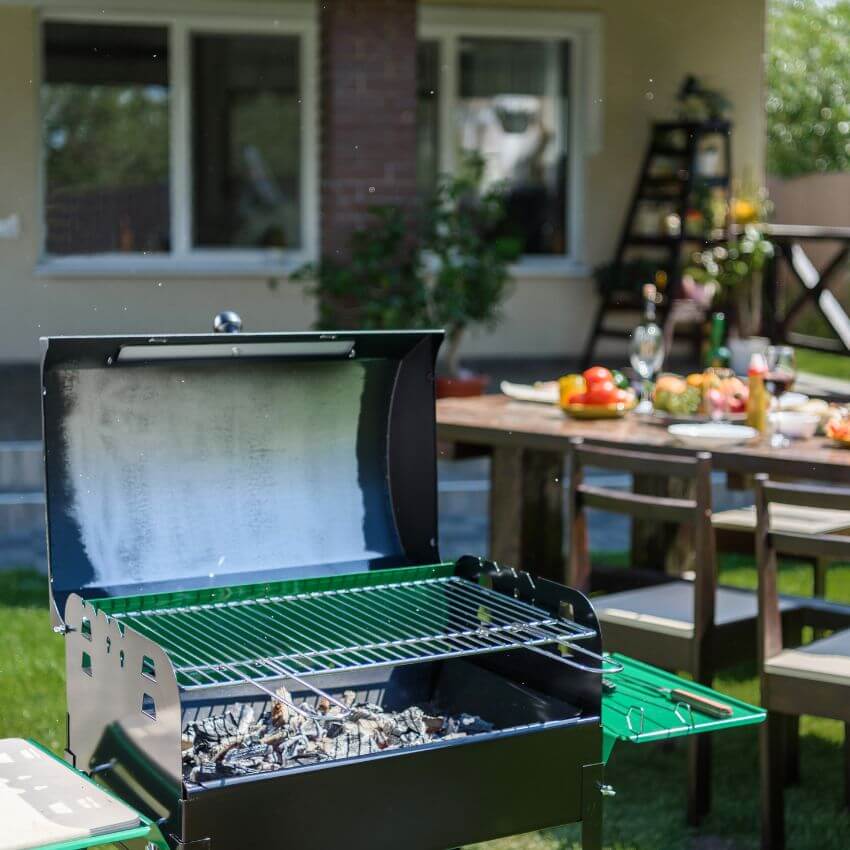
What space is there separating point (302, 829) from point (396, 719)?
18.6 inches

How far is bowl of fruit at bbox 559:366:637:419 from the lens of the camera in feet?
13.2

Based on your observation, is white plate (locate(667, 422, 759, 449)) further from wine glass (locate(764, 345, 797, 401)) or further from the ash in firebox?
the ash in firebox

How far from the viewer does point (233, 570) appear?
2463 millimetres

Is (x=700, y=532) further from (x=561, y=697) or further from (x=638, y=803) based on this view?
(x=561, y=697)

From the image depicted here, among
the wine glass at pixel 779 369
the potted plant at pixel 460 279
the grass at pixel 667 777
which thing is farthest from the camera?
the potted plant at pixel 460 279

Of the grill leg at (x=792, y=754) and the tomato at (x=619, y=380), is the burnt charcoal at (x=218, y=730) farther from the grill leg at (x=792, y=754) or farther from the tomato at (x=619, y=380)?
the tomato at (x=619, y=380)

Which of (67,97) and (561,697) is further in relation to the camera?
(67,97)

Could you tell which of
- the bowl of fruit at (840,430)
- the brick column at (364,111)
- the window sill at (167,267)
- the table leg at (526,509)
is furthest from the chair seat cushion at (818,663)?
the window sill at (167,267)

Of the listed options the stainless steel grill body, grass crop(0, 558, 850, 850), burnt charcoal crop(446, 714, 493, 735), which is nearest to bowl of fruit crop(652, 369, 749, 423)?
grass crop(0, 558, 850, 850)

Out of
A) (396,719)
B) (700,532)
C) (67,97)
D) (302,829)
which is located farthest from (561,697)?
(67,97)

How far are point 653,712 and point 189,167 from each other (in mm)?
7604

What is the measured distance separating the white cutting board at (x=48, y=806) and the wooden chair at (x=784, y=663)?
1.58 metres

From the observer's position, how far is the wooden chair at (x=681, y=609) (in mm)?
3291

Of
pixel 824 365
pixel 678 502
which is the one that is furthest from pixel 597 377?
pixel 824 365
